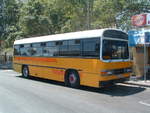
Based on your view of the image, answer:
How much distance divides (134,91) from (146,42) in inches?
140

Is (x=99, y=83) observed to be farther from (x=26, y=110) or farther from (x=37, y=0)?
(x=37, y=0)

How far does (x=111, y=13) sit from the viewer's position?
1991cm

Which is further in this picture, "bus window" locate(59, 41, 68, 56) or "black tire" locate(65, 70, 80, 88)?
"bus window" locate(59, 41, 68, 56)

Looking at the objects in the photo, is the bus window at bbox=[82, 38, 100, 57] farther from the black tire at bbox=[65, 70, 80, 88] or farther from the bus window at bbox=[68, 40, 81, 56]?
the black tire at bbox=[65, 70, 80, 88]

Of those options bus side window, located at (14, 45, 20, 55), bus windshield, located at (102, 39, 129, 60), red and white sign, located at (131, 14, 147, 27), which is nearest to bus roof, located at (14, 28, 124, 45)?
bus windshield, located at (102, 39, 129, 60)

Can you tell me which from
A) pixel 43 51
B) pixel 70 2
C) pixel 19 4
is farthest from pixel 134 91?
pixel 19 4

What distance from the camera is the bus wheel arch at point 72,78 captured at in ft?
33.8

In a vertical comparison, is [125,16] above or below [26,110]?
above

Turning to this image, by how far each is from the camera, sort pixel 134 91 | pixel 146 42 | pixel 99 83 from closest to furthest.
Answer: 1. pixel 99 83
2. pixel 134 91
3. pixel 146 42

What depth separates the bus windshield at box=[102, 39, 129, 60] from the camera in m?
9.12

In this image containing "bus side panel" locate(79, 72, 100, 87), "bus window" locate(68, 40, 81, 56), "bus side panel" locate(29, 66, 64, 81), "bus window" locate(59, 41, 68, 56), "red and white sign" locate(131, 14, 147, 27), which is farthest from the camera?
"red and white sign" locate(131, 14, 147, 27)

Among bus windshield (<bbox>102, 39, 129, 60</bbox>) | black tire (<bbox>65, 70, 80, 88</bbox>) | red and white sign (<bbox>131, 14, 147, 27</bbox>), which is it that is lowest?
black tire (<bbox>65, 70, 80, 88</bbox>)

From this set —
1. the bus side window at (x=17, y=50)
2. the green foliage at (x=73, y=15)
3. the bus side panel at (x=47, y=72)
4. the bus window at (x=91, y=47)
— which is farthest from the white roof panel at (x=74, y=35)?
the green foliage at (x=73, y=15)

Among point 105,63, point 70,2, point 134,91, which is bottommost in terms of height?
point 134,91
